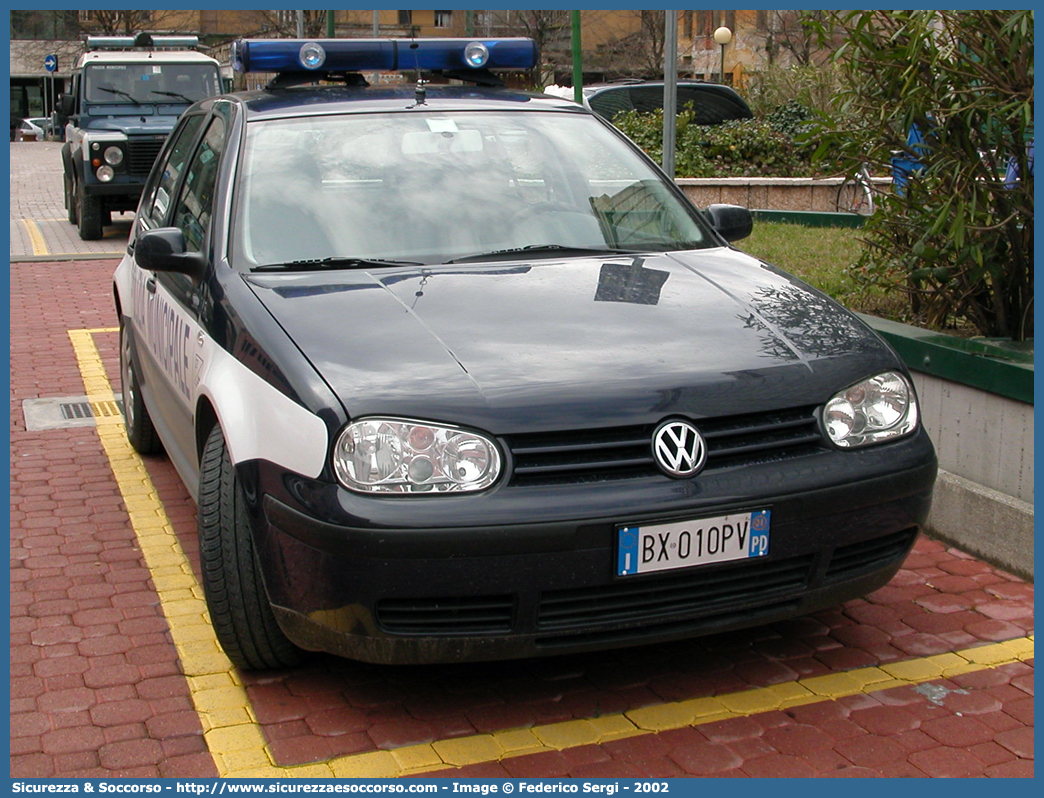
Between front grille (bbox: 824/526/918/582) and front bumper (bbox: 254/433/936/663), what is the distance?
0.01m

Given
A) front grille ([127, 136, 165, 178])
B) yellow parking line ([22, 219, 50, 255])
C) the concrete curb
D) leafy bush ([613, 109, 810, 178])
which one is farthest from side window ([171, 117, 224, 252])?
front grille ([127, 136, 165, 178])

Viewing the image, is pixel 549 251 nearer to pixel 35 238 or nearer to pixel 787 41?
pixel 35 238

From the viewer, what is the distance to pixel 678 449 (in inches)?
129

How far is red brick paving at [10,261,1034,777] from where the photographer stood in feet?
11.0

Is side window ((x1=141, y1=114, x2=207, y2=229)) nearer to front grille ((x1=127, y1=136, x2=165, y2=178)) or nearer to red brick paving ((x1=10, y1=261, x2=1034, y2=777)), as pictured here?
red brick paving ((x1=10, y1=261, x2=1034, y2=777))

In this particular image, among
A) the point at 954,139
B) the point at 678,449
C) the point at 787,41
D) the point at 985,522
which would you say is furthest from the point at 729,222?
the point at 787,41

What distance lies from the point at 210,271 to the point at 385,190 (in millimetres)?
687

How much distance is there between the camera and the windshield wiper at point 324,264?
4070 millimetres

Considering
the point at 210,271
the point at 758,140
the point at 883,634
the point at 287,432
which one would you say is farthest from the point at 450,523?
the point at 758,140

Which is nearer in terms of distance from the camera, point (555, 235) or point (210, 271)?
point (210, 271)

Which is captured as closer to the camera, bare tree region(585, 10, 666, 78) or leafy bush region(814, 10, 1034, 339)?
leafy bush region(814, 10, 1034, 339)

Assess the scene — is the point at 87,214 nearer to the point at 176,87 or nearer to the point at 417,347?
the point at 176,87

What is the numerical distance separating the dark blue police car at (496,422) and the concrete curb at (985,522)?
111 centimetres

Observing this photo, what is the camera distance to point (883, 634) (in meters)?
4.14
